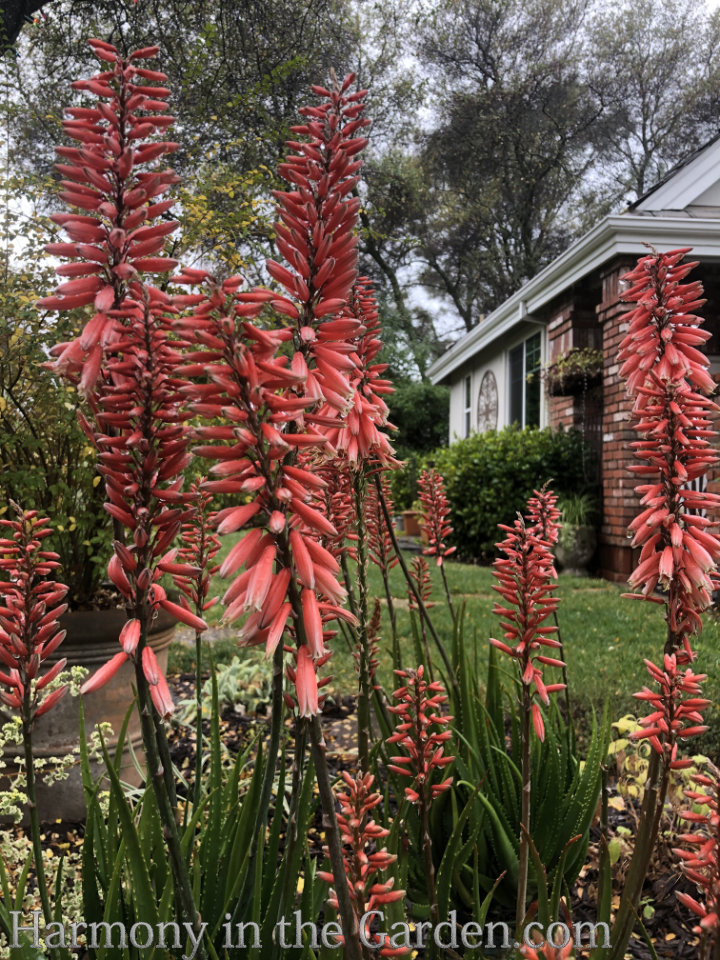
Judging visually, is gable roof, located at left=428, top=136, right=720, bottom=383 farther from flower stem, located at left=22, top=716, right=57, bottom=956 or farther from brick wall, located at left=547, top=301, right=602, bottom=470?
flower stem, located at left=22, top=716, right=57, bottom=956

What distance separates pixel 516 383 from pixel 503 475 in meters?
4.05

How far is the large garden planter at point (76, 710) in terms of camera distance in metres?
3.58

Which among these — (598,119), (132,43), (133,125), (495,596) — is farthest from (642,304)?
(598,119)

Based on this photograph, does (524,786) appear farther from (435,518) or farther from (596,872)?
(596,872)

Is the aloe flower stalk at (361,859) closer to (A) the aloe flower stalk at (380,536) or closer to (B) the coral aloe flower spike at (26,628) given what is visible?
(B) the coral aloe flower spike at (26,628)

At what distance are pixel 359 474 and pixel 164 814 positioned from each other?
101 cm

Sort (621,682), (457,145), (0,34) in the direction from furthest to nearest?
(457,145)
(0,34)
(621,682)

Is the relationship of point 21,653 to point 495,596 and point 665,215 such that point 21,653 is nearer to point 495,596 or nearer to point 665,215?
point 495,596

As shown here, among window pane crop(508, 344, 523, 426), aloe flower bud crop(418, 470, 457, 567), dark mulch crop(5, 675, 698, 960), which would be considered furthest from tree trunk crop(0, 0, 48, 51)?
window pane crop(508, 344, 523, 426)

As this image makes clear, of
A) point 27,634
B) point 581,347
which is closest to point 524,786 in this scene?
point 27,634

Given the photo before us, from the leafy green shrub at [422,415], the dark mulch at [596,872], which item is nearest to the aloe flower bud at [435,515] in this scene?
the dark mulch at [596,872]

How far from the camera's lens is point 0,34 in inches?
345

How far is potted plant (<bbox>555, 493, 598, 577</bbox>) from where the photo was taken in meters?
10.3

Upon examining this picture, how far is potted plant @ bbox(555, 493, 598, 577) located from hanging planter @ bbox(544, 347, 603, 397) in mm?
1729
